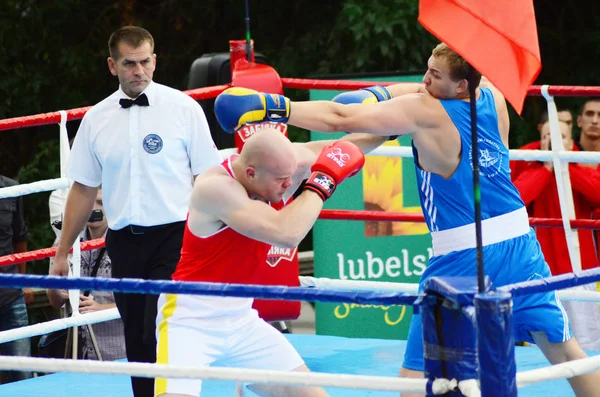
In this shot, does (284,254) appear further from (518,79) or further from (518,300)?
(518,79)

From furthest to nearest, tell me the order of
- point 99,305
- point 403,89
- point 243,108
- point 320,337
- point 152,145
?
point 320,337, point 99,305, point 152,145, point 403,89, point 243,108

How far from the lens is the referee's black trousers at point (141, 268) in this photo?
13.2 ft

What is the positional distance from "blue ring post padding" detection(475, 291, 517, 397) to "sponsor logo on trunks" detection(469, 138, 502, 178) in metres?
1.23

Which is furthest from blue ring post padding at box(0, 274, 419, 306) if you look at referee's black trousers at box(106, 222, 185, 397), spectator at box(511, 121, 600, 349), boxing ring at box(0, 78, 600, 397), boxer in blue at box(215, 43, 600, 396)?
spectator at box(511, 121, 600, 349)

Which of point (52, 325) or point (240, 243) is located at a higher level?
point (240, 243)

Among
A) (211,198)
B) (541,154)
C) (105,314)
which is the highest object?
(541,154)

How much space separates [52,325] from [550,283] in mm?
2372

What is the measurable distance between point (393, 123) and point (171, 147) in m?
1.09

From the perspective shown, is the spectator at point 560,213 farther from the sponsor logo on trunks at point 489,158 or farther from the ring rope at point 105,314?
the sponsor logo on trunks at point 489,158

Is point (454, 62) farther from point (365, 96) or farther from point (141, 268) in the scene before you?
point (141, 268)

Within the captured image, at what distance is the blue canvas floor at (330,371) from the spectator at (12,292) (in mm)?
764

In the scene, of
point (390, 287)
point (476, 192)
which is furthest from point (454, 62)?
point (390, 287)

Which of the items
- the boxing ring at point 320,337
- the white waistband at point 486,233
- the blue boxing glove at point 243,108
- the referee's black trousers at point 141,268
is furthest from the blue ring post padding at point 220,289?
the referee's black trousers at point 141,268

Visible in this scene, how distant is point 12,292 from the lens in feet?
17.5
